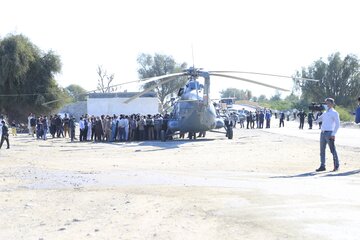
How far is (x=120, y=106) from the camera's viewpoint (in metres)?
50.5

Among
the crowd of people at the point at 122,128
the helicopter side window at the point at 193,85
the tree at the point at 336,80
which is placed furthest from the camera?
the tree at the point at 336,80

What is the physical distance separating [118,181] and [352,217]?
19.1 ft

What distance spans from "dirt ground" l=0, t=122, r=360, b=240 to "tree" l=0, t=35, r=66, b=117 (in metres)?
35.8

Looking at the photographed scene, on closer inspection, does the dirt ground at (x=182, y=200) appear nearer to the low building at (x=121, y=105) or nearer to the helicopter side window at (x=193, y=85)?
the helicopter side window at (x=193, y=85)

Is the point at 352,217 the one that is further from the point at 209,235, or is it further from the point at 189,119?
the point at 189,119

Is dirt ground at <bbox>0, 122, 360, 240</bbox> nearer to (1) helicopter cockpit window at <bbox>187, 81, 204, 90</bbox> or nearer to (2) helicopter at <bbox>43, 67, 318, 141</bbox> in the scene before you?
(2) helicopter at <bbox>43, 67, 318, 141</bbox>

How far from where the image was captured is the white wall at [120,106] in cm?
4947

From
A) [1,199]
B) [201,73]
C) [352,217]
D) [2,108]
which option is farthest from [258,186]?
[2,108]

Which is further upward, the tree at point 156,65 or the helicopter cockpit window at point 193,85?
the tree at point 156,65

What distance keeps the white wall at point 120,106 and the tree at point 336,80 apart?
32804mm

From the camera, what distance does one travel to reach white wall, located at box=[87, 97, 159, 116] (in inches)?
1948

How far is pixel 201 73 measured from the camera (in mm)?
26531

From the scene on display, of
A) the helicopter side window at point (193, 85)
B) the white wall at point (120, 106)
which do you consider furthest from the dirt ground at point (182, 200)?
the white wall at point (120, 106)

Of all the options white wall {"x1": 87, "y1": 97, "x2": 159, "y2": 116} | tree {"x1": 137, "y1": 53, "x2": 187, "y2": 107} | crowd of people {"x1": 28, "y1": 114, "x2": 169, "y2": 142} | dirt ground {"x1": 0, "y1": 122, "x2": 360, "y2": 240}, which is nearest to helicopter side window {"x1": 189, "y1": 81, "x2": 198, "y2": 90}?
crowd of people {"x1": 28, "y1": 114, "x2": 169, "y2": 142}
